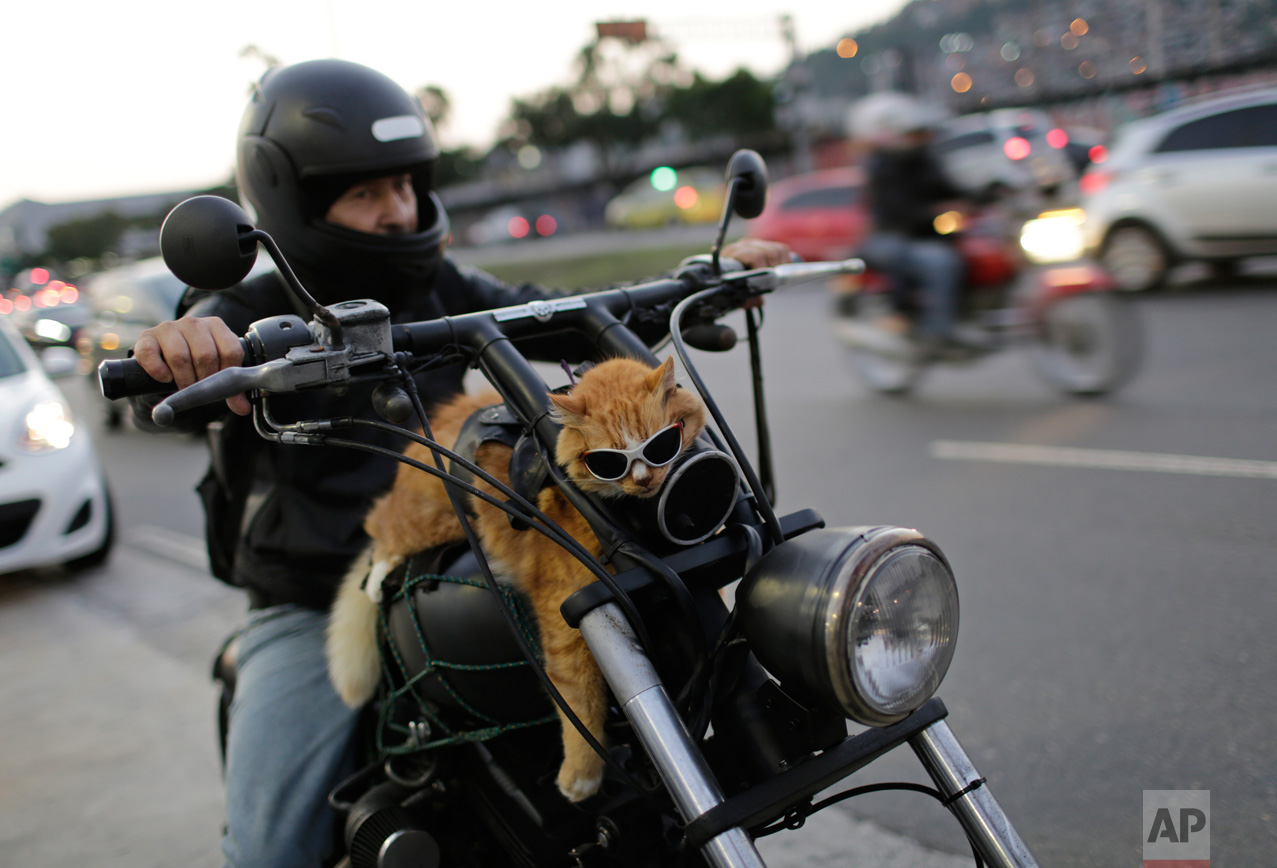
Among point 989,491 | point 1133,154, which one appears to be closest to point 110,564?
point 989,491

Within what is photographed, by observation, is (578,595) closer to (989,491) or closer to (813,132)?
(989,491)

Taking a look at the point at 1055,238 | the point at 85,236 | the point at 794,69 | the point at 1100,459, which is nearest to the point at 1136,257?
the point at 1055,238

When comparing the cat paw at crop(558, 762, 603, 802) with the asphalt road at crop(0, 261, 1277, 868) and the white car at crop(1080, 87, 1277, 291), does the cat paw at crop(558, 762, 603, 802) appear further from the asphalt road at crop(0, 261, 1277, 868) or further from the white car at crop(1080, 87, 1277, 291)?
the white car at crop(1080, 87, 1277, 291)

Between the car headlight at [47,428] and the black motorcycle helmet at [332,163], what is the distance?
167 inches

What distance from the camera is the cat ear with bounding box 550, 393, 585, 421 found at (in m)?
1.26

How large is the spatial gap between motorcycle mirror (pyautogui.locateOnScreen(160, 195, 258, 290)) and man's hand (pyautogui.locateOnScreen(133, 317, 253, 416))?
0.12 meters

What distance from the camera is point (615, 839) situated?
1.47 meters

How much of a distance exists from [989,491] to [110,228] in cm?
4536

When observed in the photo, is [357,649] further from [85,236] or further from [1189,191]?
[85,236]

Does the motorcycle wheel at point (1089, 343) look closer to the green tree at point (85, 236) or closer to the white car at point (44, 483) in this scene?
the white car at point (44, 483)

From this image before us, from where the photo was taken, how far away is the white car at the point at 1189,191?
9422mm

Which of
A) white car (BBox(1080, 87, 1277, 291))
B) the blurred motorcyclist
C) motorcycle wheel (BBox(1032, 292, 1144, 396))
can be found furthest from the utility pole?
motorcycle wheel (BBox(1032, 292, 1144, 396))

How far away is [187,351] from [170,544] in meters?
5.64

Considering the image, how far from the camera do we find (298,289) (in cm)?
125
